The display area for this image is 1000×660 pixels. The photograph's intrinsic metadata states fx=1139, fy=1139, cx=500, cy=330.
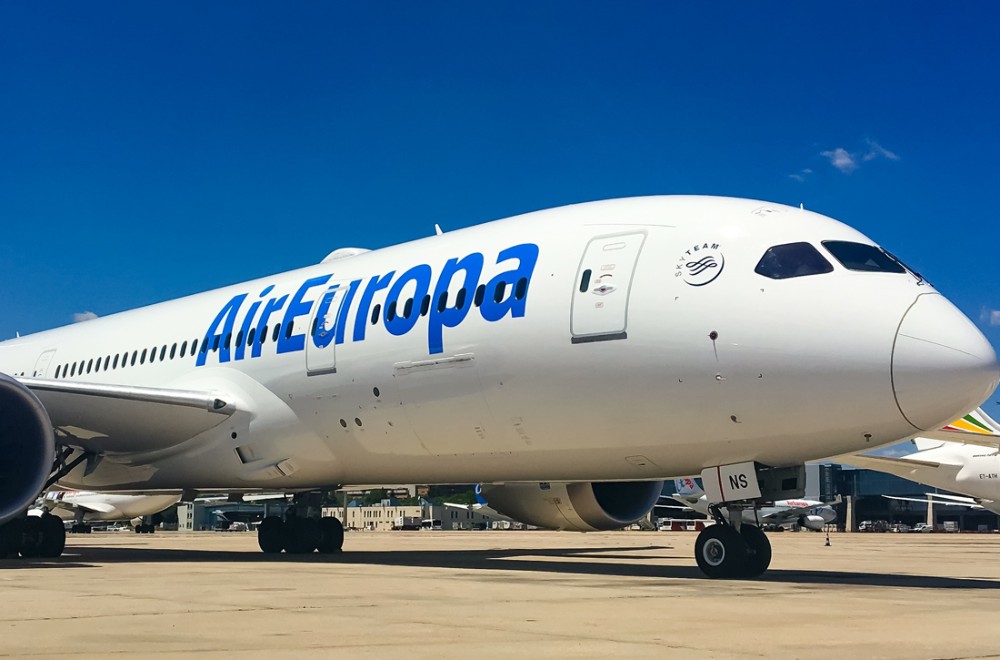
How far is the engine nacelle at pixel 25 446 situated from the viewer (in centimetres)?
1329

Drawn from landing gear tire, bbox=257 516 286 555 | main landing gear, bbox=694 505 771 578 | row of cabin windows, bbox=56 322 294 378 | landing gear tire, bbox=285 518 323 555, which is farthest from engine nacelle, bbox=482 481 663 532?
landing gear tire, bbox=257 516 286 555

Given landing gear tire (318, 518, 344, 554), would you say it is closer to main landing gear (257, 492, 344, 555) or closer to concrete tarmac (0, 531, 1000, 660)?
main landing gear (257, 492, 344, 555)

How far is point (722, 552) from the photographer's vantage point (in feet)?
37.3

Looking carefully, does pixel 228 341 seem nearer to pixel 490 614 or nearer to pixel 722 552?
pixel 722 552

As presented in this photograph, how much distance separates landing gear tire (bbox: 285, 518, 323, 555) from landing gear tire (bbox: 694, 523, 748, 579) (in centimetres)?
814

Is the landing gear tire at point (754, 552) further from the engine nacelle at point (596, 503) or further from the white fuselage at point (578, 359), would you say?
the engine nacelle at point (596, 503)

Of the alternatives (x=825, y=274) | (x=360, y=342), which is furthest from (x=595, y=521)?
(x=825, y=274)

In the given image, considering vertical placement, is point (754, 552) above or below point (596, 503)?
below

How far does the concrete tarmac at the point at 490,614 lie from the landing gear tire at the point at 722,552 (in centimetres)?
43

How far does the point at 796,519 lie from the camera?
6994 centimetres

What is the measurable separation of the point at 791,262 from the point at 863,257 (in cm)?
72

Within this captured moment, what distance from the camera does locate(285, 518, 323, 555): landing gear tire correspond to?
59.1ft

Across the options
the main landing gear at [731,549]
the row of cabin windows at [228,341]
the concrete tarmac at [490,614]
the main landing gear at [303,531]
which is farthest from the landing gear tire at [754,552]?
the main landing gear at [303,531]

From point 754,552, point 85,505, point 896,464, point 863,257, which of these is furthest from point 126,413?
point 85,505
